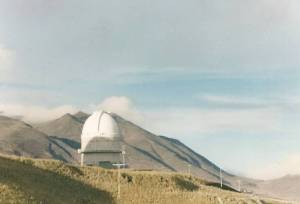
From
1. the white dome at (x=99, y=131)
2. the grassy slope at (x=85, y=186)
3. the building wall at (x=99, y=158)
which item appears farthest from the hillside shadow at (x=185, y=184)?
the white dome at (x=99, y=131)

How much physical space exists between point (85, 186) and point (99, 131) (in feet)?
88.3

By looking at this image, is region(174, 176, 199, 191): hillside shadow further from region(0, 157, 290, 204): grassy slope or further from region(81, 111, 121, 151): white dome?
region(81, 111, 121, 151): white dome

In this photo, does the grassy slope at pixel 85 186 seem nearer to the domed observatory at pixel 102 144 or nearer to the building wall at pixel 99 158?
the building wall at pixel 99 158

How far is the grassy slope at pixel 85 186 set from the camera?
48756 millimetres

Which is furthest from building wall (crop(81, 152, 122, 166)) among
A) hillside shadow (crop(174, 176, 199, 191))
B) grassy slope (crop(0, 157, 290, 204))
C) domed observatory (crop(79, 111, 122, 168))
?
hillside shadow (crop(174, 176, 199, 191))

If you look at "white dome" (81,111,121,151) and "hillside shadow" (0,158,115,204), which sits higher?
"white dome" (81,111,121,151)

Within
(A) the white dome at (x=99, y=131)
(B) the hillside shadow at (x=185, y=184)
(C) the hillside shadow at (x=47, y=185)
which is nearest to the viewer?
(C) the hillside shadow at (x=47, y=185)

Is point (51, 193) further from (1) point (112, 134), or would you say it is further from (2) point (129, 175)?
(1) point (112, 134)

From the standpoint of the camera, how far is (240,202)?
68188mm

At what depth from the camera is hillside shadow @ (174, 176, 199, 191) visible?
236ft

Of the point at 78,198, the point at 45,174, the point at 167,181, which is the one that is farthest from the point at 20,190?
the point at 167,181

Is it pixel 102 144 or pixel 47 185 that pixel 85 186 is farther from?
pixel 102 144

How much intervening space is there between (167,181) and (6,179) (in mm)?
27940

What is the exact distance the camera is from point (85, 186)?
59969mm
